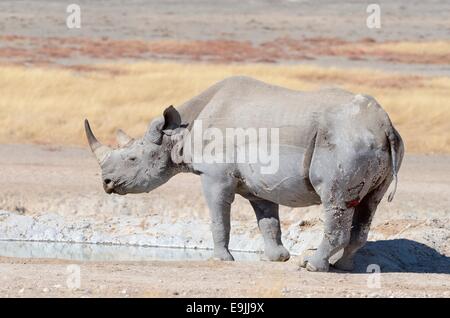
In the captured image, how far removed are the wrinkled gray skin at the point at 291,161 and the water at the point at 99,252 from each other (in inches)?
89.4

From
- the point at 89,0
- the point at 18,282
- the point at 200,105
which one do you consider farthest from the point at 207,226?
the point at 89,0

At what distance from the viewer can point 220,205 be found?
12.5 meters

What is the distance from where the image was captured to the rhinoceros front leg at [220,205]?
1240 centimetres

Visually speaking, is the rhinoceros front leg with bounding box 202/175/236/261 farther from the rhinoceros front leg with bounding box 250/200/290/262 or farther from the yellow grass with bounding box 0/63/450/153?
the yellow grass with bounding box 0/63/450/153

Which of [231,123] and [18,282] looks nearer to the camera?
[18,282]

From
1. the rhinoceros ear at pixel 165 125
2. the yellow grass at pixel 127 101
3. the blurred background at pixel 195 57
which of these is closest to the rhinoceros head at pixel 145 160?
the rhinoceros ear at pixel 165 125

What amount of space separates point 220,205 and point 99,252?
3.66 m

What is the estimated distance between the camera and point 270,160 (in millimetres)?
12039

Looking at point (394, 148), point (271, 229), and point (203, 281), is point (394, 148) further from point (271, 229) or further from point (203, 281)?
point (203, 281)

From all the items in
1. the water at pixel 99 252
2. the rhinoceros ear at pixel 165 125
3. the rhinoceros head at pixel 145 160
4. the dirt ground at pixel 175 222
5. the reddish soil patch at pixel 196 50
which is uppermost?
the rhinoceros ear at pixel 165 125

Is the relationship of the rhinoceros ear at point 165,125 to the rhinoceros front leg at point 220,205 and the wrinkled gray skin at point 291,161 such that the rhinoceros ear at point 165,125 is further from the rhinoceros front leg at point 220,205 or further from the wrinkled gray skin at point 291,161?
the rhinoceros front leg at point 220,205
